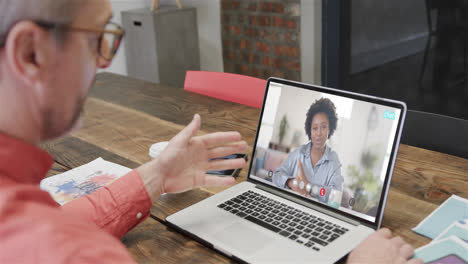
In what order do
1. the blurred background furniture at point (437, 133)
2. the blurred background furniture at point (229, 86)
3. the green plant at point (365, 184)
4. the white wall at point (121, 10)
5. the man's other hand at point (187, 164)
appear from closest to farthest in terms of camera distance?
the green plant at point (365, 184) < the man's other hand at point (187, 164) < the blurred background furniture at point (437, 133) < the blurred background furniture at point (229, 86) < the white wall at point (121, 10)

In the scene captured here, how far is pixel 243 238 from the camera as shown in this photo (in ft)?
3.16

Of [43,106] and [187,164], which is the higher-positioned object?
[43,106]

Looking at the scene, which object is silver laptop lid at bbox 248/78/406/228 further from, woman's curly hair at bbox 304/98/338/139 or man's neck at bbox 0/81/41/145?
man's neck at bbox 0/81/41/145

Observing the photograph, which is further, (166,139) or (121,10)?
(121,10)

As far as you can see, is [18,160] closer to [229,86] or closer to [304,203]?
[304,203]

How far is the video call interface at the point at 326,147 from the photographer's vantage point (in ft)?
3.23

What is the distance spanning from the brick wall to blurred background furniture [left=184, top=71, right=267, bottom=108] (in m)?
1.67

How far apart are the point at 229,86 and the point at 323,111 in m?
1.00

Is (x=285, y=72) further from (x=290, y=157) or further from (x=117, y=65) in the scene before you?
(x=290, y=157)

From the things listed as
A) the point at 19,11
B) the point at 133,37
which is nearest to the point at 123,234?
the point at 19,11

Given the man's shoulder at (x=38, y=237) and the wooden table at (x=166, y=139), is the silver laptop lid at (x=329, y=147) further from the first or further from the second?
the man's shoulder at (x=38, y=237)

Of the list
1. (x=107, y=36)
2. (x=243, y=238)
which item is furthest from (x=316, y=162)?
(x=107, y=36)

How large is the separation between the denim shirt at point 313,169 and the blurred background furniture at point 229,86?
0.81 m

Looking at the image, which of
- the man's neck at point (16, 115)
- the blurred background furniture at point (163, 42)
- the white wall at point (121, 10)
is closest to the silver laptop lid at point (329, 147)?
the man's neck at point (16, 115)
